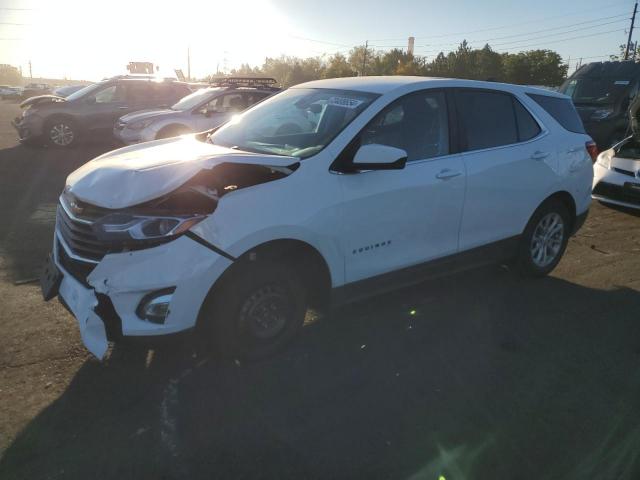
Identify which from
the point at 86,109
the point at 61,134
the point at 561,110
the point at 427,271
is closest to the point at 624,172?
the point at 561,110

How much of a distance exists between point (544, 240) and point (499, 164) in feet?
3.73

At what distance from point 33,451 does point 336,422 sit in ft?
5.04

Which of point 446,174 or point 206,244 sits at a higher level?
point 446,174

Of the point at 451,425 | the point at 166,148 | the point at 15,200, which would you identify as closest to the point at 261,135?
the point at 166,148

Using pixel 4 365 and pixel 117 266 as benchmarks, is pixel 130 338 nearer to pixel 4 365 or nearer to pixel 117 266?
pixel 117 266

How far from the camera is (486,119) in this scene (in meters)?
4.41

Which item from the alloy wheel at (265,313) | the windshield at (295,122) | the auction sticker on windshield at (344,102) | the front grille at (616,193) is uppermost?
the auction sticker on windshield at (344,102)

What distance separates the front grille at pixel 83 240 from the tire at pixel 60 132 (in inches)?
422

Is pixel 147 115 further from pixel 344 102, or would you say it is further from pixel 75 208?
pixel 75 208

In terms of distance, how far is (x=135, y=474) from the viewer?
246 cm

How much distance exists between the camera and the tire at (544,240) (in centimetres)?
486

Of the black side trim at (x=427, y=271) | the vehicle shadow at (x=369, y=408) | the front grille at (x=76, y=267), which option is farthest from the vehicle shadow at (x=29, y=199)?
the black side trim at (x=427, y=271)

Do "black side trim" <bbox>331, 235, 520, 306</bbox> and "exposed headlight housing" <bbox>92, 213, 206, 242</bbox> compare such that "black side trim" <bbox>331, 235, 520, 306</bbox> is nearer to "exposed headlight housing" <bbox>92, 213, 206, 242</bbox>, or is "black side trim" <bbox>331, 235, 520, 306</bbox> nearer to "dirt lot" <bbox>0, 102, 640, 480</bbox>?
"dirt lot" <bbox>0, 102, 640, 480</bbox>

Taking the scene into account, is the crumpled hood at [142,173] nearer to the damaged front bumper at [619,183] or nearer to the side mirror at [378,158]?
the side mirror at [378,158]
